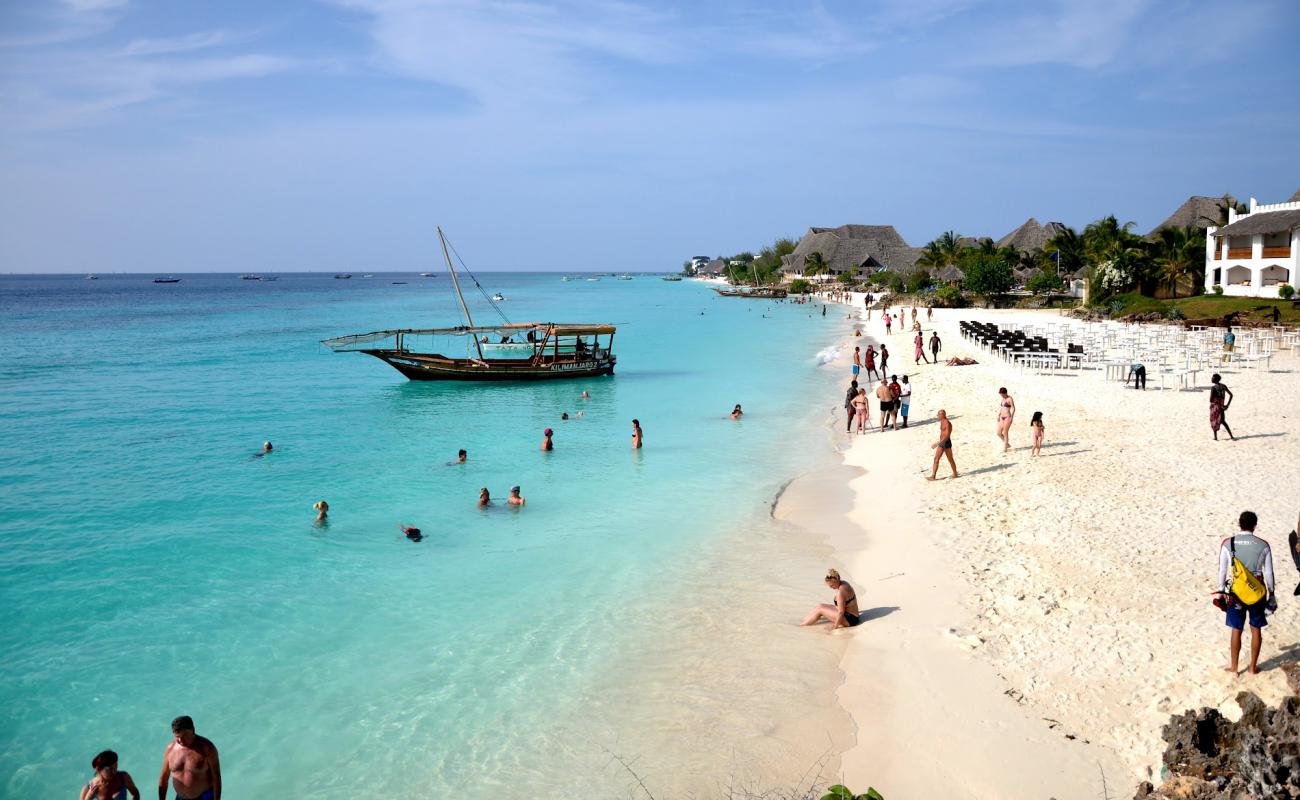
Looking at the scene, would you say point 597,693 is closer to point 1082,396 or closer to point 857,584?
point 857,584

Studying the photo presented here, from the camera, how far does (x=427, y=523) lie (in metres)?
14.8

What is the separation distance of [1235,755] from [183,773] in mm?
7650

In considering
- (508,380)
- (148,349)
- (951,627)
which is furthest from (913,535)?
(148,349)

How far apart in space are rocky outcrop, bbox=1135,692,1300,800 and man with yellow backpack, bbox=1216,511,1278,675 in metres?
1.36

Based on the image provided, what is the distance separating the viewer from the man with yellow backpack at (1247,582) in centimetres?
677

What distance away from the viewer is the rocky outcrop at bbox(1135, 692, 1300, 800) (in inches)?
185

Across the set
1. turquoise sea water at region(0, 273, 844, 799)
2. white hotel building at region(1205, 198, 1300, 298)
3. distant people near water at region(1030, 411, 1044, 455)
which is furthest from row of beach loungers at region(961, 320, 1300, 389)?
white hotel building at region(1205, 198, 1300, 298)

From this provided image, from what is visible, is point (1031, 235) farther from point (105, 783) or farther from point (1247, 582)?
point (105, 783)

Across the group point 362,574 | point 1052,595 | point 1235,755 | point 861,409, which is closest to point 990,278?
point 861,409

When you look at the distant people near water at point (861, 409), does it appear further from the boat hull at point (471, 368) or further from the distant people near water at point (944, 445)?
the boat hull at point (471, 368)

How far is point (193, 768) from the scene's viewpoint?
6270mm

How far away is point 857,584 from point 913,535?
1912mm

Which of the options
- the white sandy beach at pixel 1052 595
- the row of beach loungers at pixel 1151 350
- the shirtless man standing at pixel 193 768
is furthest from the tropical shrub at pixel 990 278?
the shirtless man standing at pixel 193 768

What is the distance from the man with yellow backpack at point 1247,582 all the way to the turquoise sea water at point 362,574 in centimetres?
422
